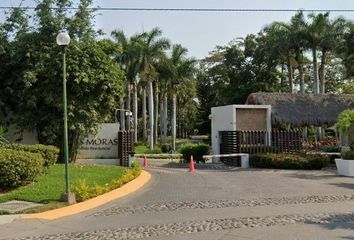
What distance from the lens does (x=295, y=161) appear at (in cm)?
2759

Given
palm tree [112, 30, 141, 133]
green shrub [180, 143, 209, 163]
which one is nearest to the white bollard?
green shrub [180, 143, 209, 163]

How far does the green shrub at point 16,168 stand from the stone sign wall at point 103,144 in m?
12.3

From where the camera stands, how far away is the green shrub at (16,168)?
14.4 m

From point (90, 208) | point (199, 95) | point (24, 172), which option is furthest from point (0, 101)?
point (199, 95)

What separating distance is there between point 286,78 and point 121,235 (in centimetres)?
5946

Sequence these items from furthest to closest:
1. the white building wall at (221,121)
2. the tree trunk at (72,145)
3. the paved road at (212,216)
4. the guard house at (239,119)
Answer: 1. the guard house at (239,119)
2. the white building wall at (221,121)
3. the tree trunk at (72,145)
4. the paved road at (212,216)

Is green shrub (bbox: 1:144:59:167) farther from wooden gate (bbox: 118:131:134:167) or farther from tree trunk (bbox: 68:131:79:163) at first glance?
wooden gate (bbox: 118:131:134:167)

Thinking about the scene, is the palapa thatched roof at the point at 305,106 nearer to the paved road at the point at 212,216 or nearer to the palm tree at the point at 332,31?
the palm tree at the point at 332,31

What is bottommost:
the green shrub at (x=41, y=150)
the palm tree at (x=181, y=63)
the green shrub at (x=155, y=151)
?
the green shrub at (x=155, y=151)

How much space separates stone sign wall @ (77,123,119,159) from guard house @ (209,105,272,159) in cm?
877

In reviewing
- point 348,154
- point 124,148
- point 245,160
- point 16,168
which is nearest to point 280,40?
point 245,160

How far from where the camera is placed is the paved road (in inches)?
→ 382

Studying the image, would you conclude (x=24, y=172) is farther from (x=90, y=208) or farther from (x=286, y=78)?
(x=286, y=78)

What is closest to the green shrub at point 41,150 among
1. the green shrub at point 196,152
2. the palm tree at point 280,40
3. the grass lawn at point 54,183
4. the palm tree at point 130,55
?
the grass lawn at point 54,183
